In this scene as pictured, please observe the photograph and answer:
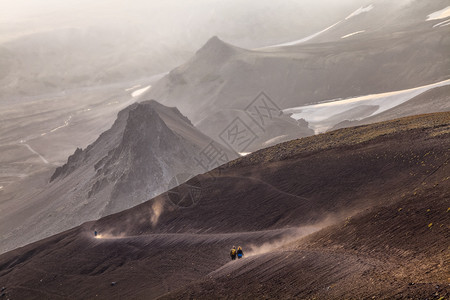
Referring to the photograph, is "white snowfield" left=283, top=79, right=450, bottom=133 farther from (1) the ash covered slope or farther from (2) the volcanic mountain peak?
(2) the volcanic mountain peak

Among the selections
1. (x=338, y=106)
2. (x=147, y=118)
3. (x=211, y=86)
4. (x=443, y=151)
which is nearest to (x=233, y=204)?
(x=443, y=151)

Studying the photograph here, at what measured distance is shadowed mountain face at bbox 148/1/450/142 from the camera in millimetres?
85625

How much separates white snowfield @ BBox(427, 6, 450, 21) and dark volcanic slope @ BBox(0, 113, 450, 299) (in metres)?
105

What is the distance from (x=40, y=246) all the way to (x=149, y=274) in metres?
9.63

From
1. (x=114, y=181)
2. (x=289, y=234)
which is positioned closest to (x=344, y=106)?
(x=114, y=181)

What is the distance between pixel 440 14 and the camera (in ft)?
408

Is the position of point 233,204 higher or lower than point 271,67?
lower

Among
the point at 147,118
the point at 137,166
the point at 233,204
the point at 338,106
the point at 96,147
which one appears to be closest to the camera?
the point at 233,204

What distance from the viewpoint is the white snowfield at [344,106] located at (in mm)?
73562

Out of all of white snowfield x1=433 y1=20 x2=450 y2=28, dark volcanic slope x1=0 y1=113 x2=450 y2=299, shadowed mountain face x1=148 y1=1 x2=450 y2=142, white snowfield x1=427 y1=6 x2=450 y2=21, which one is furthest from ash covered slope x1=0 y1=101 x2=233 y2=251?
white snowfield x1=427 y1=6 x2=450 y2=21

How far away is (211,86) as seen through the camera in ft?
354

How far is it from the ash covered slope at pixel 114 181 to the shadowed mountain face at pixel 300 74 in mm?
24340

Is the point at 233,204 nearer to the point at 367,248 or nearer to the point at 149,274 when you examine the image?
the point at 149,274

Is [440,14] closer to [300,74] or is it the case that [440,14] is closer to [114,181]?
[300,74]
